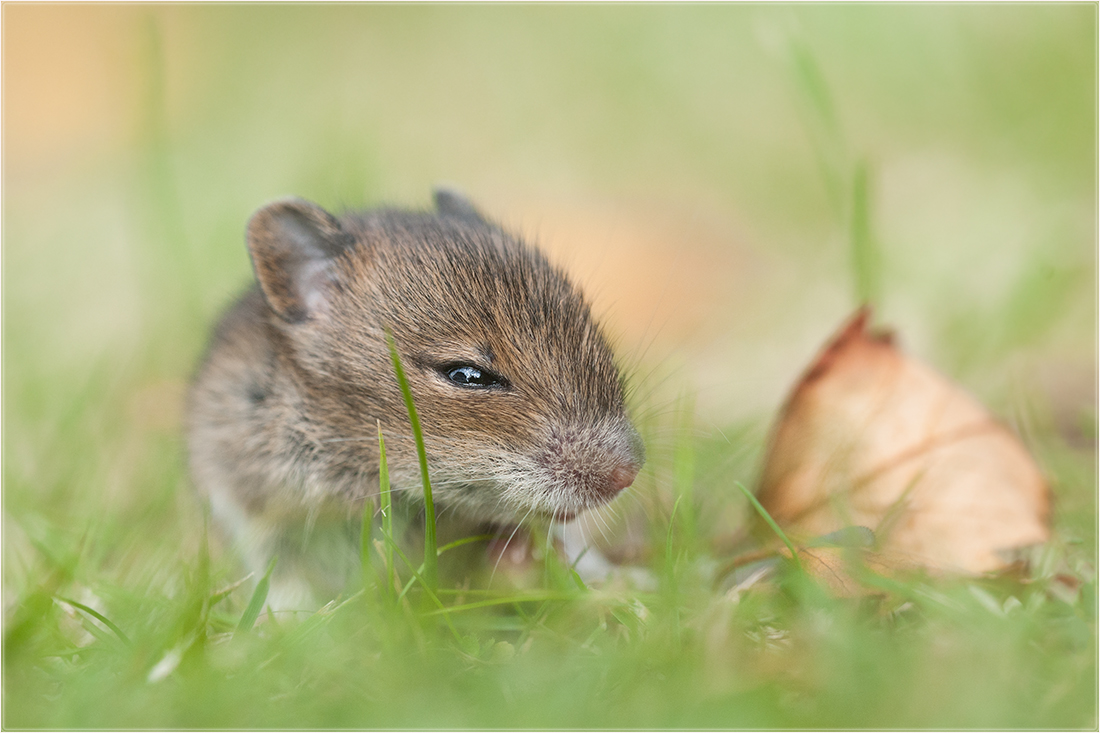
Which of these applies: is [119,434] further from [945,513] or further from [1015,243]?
[1015,243]

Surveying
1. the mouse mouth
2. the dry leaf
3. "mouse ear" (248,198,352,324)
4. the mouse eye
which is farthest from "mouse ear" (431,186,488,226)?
the dry leaf

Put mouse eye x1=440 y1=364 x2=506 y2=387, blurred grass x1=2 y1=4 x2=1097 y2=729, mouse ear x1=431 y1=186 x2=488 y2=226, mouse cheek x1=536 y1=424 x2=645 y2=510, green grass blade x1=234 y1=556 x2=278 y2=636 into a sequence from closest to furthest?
blurred grass x1=2 y1=4 x2=1097 y2=729
green grass blade x1=234 y1=556 x2=278 y2=636
mouse cheek x1=536 y1=424 x2=645 y2=510
mouse eye x1=440 y1=364 x2=506 y2=387
mouse ear x1=431 y1=186 x2=488 y2=226

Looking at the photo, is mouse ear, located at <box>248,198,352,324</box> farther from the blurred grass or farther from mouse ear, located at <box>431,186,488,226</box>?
the blurred grass

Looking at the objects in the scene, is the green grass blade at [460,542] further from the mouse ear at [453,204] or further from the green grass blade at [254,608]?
the mouse ear at [453,204]

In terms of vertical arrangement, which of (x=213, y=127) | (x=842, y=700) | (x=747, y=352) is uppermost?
(x=213, y=127)

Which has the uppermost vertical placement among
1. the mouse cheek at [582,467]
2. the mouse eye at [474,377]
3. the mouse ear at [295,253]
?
the mouse ear at [295,253]

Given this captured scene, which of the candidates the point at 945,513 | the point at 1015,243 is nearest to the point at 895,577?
the point at 945,513

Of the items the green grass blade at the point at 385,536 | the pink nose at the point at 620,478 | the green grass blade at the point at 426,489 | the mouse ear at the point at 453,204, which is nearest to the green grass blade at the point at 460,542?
the green grass blade at the point at 426,489
